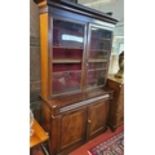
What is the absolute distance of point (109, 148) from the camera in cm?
217

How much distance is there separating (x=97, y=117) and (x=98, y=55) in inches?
35.7

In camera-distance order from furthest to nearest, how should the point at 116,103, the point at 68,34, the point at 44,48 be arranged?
the point at 116,103
the point at 68,34
the point at 44,48

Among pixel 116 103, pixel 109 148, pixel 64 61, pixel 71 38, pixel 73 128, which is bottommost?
pixel 109 148

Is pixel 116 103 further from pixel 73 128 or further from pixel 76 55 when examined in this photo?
pixel 76 55

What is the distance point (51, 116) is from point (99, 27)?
51.2 inches

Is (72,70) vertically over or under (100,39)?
under

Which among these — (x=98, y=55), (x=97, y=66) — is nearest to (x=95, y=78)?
(x=97, y=66)

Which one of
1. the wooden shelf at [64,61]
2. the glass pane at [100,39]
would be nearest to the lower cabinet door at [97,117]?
the wooden shelf at [64,61]

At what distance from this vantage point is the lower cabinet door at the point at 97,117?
2127mm

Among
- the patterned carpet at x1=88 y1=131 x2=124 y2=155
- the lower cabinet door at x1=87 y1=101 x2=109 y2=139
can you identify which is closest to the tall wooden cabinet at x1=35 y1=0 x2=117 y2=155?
the lower cabinet door at x1=87 y1=101 x2=109 y2=139

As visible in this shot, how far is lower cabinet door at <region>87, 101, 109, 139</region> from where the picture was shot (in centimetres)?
213

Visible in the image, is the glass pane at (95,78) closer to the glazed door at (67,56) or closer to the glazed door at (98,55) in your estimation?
the glazed door at (98,55)
